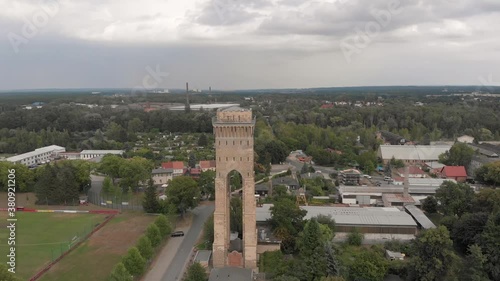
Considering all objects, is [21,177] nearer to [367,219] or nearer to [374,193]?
[367,219]

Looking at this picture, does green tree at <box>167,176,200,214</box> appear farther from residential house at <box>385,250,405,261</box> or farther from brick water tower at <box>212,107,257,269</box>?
residential house at <box>385,250,405,261</box>

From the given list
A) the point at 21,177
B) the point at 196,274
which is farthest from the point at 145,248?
the point at 21,177

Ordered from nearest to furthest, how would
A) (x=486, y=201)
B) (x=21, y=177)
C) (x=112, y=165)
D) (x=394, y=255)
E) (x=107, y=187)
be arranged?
(x=394, y=255) < (x=486, y=201) < (x=107, y=187) < (x=21, y=177) < (x=112, y=165)

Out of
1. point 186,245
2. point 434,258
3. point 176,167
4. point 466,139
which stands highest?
point 466,139

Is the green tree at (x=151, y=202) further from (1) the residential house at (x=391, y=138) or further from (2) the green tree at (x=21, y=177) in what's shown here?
(1) the residential house at (x=391, y=138)

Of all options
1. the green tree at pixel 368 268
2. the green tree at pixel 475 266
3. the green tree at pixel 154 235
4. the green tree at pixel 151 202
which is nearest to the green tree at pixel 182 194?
the green tree at pixel 151 202

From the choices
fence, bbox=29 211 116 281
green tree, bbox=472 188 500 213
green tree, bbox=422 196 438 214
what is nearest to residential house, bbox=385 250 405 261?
green tree, bbox=472 188 500 213
